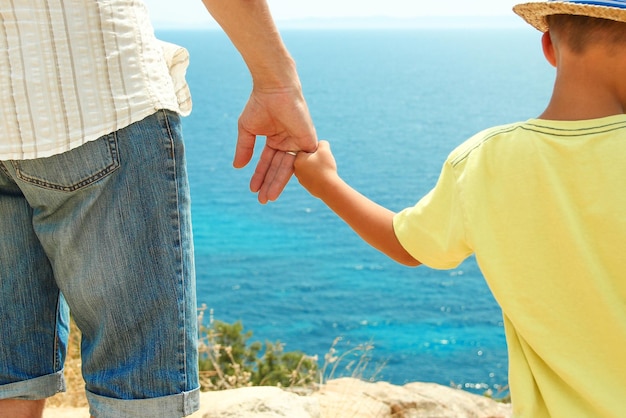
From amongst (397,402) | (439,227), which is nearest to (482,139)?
(439,227)

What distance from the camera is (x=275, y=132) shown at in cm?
219

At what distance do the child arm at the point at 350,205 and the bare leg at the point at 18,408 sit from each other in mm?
805

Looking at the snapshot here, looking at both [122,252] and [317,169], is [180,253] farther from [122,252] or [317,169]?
[317,169]

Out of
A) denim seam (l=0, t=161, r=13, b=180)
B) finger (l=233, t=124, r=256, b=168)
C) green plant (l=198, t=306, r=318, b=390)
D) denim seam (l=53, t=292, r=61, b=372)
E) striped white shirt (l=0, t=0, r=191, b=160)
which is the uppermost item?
striped white shirt (l=0, t=0, r=191, b=160)

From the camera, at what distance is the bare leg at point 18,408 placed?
1.68 metres

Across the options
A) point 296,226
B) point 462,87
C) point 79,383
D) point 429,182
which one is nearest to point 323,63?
point 462,87

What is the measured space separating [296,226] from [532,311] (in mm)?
34039

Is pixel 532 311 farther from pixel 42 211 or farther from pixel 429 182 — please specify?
pixel 429 182

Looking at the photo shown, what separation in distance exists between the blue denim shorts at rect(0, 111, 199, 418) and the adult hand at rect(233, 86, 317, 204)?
0.49 meters

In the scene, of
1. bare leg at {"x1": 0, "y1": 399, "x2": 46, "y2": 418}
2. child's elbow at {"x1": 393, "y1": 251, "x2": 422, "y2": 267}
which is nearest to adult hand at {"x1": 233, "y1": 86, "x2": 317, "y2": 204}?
child's elbow at {"x1": 393, "y1": 251, "x2": 422, "y2": 267}

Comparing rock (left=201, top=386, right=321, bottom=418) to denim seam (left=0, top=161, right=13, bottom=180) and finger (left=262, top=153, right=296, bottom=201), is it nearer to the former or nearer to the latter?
finger (left=262, top=153, right=296, bottom=201)

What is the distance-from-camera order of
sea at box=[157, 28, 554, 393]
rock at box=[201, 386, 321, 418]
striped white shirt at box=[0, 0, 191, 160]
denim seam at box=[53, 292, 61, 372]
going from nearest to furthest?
striped white shirt at box=[0, 0, 191, 160], denim seam at box=[53, 292, 61, 372], rock at box=[201, 386, 321, 418], sea at box=[157, 28, 554, 393]

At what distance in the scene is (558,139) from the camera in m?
1.55

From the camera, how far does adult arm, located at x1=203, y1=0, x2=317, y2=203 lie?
71.5 inches
